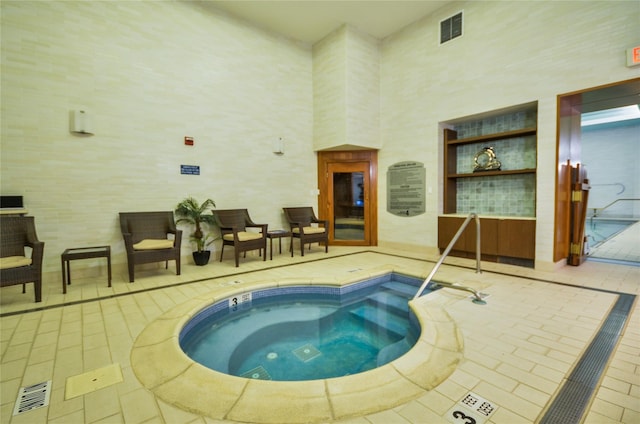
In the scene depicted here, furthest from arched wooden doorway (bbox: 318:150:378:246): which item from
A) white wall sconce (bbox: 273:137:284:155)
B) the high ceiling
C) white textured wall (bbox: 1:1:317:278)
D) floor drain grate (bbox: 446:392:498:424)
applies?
floor drain grate (bbox: 446:392:498:424)

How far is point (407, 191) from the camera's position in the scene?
19.6ft

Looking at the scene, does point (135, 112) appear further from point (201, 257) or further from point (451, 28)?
point (451, 28)

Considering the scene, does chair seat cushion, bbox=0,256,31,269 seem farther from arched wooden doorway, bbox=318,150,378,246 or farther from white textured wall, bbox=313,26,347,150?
white textured wall, bbox=313,26,347,150

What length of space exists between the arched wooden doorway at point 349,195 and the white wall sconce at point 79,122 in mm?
4193

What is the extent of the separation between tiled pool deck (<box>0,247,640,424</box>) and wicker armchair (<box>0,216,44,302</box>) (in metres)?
0.29

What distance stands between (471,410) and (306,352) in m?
1.37

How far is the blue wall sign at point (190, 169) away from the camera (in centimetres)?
486

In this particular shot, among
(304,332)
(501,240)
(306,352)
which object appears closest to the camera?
(306,352)

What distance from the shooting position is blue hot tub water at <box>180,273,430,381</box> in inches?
90.4

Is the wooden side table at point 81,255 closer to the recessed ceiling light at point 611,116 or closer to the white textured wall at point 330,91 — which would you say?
the white textured wall at point 330,91

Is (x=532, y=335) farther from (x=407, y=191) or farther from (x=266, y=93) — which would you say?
(x=266, y=93)

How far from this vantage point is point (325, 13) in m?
5.46

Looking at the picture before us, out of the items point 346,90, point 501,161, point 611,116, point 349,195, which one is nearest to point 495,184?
point 501,161

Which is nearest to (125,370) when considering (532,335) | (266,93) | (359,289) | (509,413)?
(509,413)
